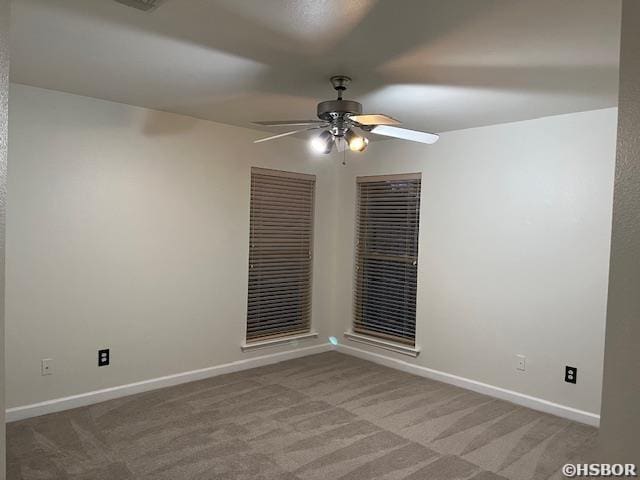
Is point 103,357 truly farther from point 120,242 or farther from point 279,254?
point 279,254

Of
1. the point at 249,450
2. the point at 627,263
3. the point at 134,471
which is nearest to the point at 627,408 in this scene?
the point at 627,263

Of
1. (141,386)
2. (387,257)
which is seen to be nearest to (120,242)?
(141,386)

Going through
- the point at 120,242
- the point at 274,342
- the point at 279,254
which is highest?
the point at 120,242

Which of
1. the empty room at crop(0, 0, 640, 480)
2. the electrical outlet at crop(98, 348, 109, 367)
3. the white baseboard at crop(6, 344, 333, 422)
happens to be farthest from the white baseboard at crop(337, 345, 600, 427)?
the electrical outlet at crop(98, 348, 109, 367)

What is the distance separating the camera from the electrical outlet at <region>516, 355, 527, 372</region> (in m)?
3.84

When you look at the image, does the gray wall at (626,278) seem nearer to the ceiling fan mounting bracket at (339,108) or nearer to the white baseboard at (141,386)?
the ceiling fan mounting bracket at (339,108)

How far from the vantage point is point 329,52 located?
2.44m

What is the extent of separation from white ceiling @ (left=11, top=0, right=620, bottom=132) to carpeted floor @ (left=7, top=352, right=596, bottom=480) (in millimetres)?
2344

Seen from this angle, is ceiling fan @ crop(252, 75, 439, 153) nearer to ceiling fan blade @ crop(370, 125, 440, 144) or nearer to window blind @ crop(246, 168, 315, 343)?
ceiling fan blade @ crop(370, 125, 440, 144)

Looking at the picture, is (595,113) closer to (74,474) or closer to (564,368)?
(564,368)

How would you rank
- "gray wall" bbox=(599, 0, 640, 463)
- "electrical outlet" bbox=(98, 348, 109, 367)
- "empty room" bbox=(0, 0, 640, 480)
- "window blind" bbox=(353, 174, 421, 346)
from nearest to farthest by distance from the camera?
"gray wall" bbox=(599, 0, 640, 463), "empty room" bbox=(0, 0, 640, 480), "electrical outlet" bbox=(98, 348, 109, 367), "window blind" bbox=(353, 174, 421, 346)

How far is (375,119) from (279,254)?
101 inches

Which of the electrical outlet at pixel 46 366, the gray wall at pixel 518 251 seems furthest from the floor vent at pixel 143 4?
the electrical outlet at pixel 46 366

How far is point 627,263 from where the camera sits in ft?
3.64
